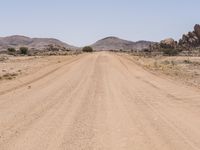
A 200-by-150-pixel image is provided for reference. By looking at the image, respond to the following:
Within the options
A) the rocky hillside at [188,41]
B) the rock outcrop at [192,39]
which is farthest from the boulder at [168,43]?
the rock outcrop at [192,39]

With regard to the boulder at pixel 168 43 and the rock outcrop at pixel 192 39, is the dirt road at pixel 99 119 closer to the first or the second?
the boulder at pixel 168 43

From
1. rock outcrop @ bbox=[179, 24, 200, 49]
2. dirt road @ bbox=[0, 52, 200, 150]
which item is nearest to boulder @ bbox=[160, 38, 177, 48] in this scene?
rock outcrop @ bbox=[179, 24, 200, 49]

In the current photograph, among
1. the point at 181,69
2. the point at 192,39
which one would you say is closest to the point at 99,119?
the point at 181,69

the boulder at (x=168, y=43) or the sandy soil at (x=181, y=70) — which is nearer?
the sandy soil at (x=181, y=70)

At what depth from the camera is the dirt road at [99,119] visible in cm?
Result: 818

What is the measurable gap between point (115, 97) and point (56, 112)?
3.74m

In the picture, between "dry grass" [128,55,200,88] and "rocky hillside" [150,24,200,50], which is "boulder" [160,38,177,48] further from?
"dry grass" [128,55,200,88]

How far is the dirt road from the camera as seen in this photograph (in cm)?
818

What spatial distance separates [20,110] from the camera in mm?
12086

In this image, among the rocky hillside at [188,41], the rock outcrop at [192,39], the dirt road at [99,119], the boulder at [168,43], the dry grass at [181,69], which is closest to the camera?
the dirt road at [99,119]

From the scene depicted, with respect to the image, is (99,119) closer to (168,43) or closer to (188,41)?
(168,43)

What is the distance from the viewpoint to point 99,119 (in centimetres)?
1069

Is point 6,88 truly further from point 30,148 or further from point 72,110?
point 30,148

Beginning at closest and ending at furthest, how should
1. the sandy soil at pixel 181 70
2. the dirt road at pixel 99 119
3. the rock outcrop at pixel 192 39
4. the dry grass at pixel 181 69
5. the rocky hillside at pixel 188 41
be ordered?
the dirt road at pixel 99 119 < the sandy soil at pixel 181 70 < the dry grass at pixel 181 69 < the rocky hillside at pixel 188 41 < the rock outcrop at pixel 192 39
